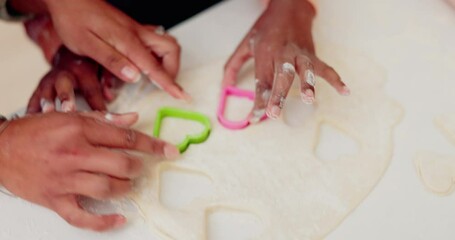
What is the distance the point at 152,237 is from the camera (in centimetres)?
61

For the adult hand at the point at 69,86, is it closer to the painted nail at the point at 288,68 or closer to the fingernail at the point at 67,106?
the fingernail at the point at 67,106

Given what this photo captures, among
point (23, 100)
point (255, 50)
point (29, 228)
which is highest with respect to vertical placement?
point (255, 50)

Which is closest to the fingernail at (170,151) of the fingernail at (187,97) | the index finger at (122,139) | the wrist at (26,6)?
the index finger at (122,139)

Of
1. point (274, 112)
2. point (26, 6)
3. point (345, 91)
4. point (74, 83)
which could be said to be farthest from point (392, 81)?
point (26, 6)

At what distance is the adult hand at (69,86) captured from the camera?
724 millimetres

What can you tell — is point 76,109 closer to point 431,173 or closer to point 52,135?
point 52,135

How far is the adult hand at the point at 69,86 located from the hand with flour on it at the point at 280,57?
0.59ft

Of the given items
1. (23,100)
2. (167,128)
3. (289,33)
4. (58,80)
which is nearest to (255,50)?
(289,33)

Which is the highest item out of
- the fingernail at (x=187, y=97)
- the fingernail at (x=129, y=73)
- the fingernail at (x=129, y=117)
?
the fingernail at (x=129, y=73)

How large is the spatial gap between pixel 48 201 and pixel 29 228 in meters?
0.04

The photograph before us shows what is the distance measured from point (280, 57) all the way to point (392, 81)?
0.53 feet

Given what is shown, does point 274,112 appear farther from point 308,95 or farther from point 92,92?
point 92,92

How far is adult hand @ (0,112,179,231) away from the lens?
1.99ft

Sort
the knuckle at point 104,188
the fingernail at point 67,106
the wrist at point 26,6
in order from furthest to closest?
the wrist at point 26,6 → the fingernail at point 67,106 → the knuckle at point 104,188
